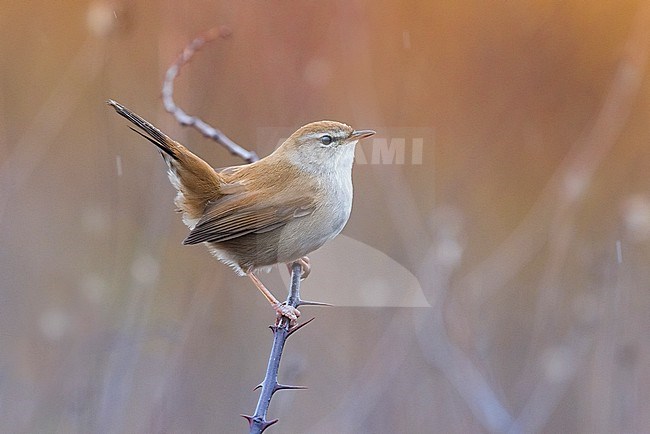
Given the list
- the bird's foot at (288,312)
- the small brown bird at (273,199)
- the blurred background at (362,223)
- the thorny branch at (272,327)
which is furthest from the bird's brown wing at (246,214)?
the blurred background at (362,223)

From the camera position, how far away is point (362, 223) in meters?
4.04

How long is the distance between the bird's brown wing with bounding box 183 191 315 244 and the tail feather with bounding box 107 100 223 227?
0.04m

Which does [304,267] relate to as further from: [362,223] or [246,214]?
[362,223]

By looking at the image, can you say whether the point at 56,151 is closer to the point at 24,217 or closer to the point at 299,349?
the point at 24,217

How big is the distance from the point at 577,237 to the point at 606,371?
0.89m

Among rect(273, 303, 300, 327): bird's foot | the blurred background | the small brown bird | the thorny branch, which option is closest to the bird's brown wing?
the small brown bird

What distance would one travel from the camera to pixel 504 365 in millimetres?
4113

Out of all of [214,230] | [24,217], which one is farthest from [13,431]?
[214,230]

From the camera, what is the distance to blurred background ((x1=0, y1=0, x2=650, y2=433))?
11.0ft

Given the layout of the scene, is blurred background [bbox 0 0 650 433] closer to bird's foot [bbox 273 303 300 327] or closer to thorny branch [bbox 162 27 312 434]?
bird's foot [bbox 273 303 300 327]

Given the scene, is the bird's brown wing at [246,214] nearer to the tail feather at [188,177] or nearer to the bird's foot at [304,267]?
the tail feather at [188,177]

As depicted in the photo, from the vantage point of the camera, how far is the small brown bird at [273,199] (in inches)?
90.6

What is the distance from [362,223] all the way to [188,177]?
1.85 metres

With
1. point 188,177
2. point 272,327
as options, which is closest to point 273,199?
point 188,177
